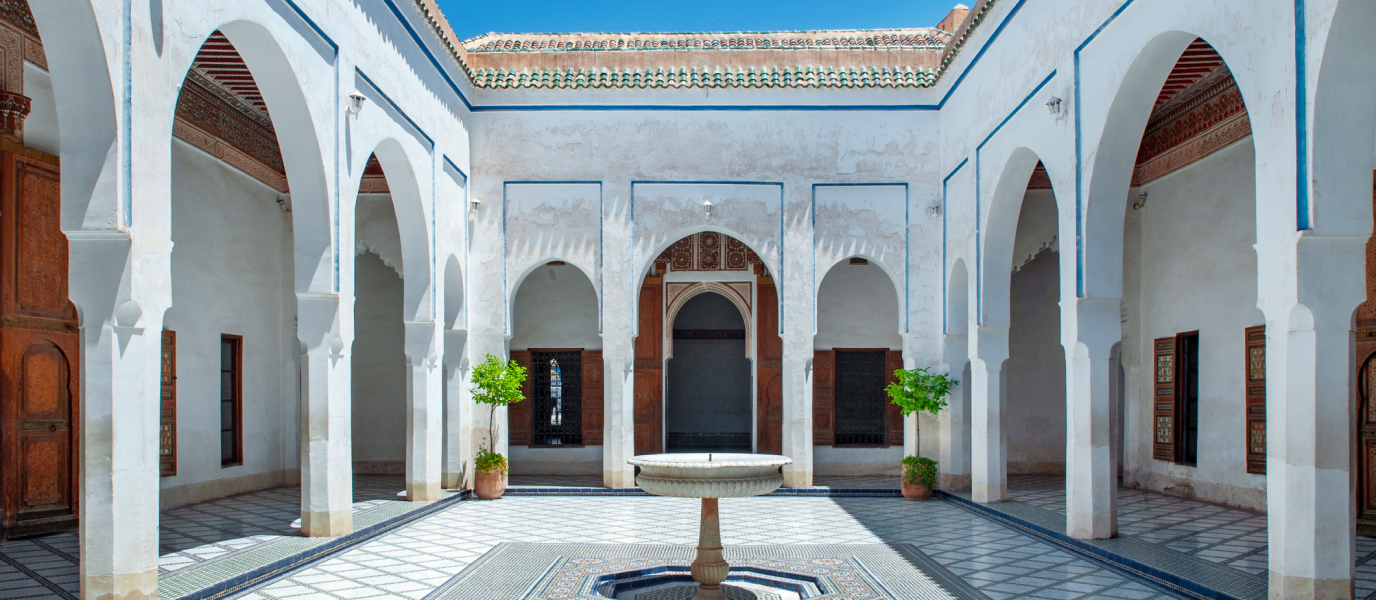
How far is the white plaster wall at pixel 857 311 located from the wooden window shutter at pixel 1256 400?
4141 millimetres

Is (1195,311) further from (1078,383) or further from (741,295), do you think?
(741,295)

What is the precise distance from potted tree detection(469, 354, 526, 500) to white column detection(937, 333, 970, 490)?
13.5 feet

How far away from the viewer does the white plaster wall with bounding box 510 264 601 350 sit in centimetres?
1148

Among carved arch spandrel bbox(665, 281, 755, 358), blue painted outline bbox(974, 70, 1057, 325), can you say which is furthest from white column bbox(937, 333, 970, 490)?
carved arch spandrel bbox(665, 281, 755, 358)

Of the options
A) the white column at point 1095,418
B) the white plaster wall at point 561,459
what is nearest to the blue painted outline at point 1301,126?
the white column at point 1095,418

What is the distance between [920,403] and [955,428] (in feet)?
1.59

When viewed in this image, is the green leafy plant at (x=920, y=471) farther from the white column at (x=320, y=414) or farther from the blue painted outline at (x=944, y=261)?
the white column at (x=320, y=414)

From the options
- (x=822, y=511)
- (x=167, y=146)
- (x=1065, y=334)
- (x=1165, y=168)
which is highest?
(x=1165, y=168)

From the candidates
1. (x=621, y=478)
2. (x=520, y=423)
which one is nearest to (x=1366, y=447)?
(x=621, y=478)

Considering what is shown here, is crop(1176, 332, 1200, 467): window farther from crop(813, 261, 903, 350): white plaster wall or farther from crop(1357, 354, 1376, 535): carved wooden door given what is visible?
crop(813, 261, 903, 350): white plaster wall

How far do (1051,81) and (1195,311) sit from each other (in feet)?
10.5

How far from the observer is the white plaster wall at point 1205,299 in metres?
7.98

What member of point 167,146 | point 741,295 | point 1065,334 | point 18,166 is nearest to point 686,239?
point 741,295

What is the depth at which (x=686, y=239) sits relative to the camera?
1145cm
